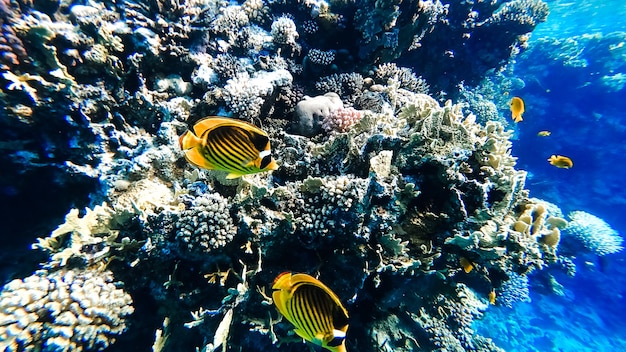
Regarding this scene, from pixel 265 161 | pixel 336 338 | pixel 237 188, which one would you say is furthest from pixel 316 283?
pixel 237 188

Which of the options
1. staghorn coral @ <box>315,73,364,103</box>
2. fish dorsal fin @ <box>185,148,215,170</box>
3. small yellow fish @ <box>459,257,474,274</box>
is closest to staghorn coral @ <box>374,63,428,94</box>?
staghorn coral @ <box>315,73,364,103</box>

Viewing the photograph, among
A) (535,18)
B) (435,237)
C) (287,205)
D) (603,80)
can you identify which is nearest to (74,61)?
(287,205)

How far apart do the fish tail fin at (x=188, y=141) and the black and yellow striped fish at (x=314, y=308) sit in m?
0.90

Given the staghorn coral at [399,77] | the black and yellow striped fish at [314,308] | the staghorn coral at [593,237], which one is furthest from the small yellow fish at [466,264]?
the staghorn coral at [593,237]

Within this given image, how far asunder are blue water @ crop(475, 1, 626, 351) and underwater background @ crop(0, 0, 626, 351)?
1258 centimetres

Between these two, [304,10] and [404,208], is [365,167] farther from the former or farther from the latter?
[304,10]

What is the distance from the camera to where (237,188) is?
322cm

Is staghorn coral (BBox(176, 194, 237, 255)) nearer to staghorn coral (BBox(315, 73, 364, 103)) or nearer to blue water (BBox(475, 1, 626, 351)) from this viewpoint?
staghorn coral (BBox(315, 73, 364, 103))

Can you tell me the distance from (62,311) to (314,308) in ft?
9.67

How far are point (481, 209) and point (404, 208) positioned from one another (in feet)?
2.87

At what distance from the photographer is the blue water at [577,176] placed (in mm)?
14992

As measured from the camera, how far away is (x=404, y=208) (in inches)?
126

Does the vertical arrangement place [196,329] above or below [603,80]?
below

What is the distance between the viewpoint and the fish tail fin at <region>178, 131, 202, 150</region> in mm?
1537
